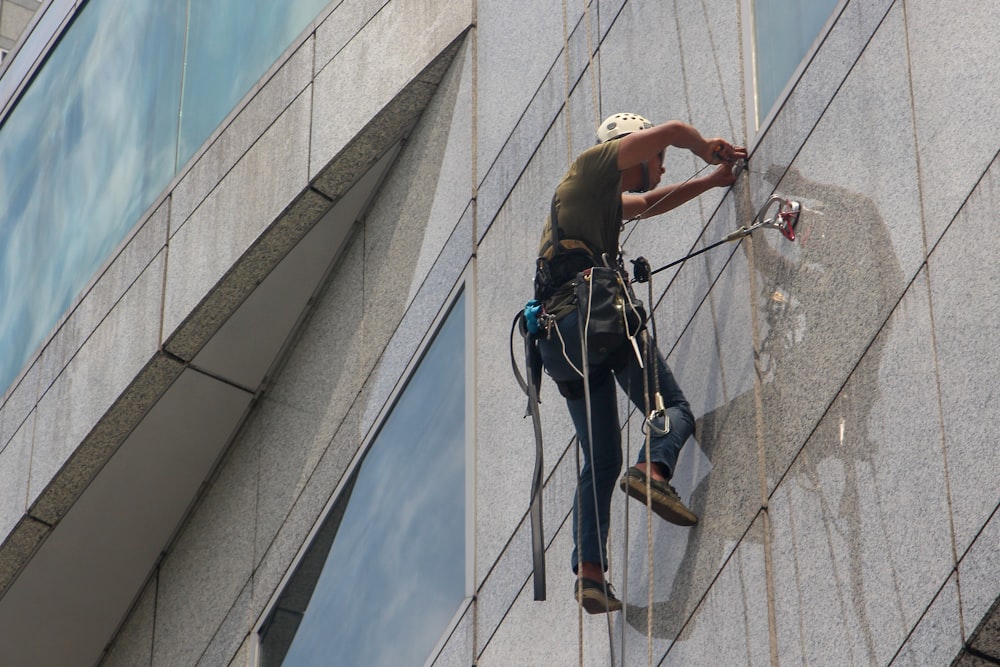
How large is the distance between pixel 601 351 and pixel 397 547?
260cm

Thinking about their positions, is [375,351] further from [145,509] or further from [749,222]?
[749,222]

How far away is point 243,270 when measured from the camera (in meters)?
10.3

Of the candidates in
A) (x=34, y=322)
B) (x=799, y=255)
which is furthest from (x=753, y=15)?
(x=34, y=322)

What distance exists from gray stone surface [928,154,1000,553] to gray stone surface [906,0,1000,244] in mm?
103

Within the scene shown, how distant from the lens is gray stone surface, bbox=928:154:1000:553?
5.10 m

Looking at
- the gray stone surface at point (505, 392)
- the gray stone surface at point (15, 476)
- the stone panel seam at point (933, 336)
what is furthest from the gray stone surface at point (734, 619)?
the gray stone surface at point (15, 476)

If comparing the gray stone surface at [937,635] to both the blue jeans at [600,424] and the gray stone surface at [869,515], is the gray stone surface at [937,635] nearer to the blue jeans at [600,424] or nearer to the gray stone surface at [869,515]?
the gray stone surface at [869,515]

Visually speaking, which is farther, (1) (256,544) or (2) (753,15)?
(1) (256,544)

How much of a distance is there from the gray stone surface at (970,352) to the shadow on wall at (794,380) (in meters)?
0.28

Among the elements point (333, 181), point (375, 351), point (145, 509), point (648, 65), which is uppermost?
point (648, 65)

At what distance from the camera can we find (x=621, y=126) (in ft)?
23.0

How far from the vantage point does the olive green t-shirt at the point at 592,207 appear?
6730 mm

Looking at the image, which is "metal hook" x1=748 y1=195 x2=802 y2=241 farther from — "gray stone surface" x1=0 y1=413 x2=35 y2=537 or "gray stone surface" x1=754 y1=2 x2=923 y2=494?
"gray stone surface" x1=0 y1=413 x2=35 y2=537

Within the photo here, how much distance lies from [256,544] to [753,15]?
495 cm
